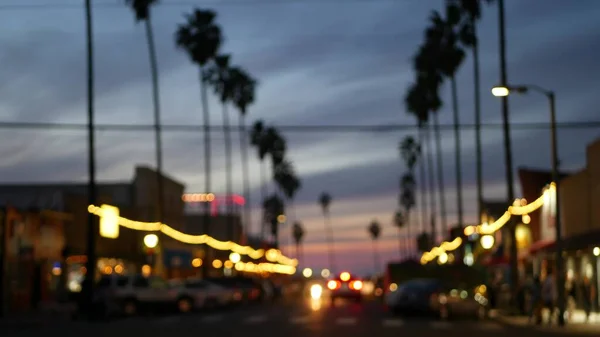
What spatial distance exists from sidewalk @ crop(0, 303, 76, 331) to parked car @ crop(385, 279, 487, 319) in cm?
1407

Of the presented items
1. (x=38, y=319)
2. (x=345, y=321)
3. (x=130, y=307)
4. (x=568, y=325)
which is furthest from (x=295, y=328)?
(x=130, y=307)

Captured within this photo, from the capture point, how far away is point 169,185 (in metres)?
103

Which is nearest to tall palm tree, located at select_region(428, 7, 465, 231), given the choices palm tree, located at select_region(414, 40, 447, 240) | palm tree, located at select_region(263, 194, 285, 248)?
palm tree, located at select_region(414, 40, 447, 240)

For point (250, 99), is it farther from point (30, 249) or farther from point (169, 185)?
point (30, 249)

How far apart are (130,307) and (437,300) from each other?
15.3 metres

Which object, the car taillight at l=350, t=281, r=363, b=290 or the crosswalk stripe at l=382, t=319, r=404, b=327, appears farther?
the car taillight at l=350, t=281, r=363, b=290

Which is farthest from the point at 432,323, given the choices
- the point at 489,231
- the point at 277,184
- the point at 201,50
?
the point at 277,184

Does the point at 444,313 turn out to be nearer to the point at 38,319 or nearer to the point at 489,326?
the point at 489,326

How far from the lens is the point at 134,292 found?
171 ft

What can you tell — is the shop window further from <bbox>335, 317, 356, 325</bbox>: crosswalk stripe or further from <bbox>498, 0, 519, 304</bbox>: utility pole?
<bbox>498, 0, 519, 304</bbox>: utility pole

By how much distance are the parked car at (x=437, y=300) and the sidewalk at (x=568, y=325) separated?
1257 mm

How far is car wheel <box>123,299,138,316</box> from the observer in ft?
171

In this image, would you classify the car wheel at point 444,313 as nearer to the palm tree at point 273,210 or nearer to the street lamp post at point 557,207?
the street lamp post at point 557,207

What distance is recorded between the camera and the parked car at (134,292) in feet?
168
